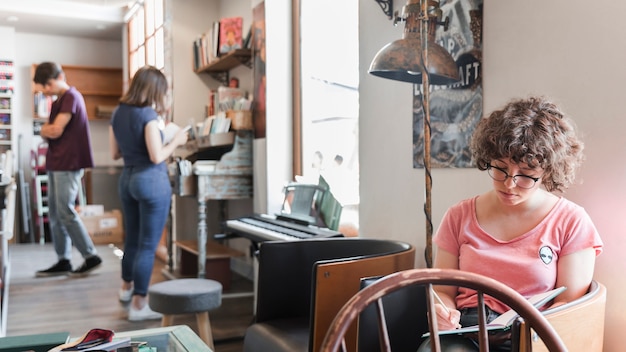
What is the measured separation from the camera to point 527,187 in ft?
4.88

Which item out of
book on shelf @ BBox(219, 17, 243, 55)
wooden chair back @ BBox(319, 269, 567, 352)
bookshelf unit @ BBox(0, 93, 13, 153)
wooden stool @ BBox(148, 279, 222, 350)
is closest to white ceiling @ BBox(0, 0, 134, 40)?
bookshelf unit @ BBox(0, 93, 13, 153)

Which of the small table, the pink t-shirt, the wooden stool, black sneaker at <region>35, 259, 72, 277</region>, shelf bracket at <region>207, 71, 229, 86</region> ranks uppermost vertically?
shelf bracket at <region>207, 71, 229, 86</region>

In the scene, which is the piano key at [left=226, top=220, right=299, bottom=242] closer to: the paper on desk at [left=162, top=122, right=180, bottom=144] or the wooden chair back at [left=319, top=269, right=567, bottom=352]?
the paper on desk at [left=162, top=122, right=180, bottom=144]

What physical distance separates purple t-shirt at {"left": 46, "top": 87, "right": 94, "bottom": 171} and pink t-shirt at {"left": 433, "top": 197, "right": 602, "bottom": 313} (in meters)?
3.78

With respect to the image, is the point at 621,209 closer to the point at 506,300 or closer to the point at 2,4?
the point at 506,300

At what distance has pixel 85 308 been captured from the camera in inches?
156

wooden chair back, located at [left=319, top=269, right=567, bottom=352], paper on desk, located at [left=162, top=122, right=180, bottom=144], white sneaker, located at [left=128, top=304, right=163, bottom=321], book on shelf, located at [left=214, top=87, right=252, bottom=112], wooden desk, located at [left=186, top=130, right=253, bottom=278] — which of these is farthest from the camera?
book on shelf, located at [left=214, top=87, right=252, bottom=112]

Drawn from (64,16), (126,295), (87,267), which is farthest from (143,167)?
(64,16)

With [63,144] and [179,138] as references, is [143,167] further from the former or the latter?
[63,144]

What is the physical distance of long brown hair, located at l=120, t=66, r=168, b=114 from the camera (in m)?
3.44

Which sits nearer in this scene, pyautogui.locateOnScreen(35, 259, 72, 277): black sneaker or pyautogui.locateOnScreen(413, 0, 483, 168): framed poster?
pyautogui.locateOnScreen(413, 0, 483, 168): framed poster

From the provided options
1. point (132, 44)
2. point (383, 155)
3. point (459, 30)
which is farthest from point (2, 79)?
point (459, 30)

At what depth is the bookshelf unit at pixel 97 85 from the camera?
7.86 metres

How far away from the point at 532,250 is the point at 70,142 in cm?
402
